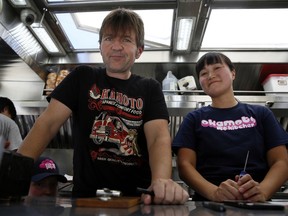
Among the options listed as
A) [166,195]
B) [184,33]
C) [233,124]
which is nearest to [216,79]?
[233,124]

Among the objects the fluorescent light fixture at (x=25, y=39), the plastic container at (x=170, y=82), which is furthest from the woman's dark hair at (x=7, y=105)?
the plastic container at (x=170, y=82)

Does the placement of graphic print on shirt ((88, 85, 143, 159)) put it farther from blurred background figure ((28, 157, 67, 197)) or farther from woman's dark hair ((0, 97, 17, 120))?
woman's dark hair ((0, 97, 17, 120))

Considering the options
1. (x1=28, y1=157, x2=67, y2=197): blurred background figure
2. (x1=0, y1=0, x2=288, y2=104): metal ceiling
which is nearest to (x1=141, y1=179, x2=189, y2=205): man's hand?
(x1=28, y1=157, x2=67, y2=197): blurred background figure

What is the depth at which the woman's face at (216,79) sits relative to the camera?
1.36 metres

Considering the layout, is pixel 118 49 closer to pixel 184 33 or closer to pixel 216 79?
pixel 216 79

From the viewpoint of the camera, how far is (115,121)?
107 centimetres

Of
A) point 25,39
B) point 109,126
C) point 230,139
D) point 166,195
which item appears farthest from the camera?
point 25,39

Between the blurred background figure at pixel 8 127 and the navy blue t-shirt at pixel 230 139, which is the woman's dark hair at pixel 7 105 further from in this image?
the navy blue t-shirt at pixel 230 139

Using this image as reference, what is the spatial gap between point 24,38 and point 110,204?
6.72ft

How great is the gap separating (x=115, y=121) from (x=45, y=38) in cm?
167

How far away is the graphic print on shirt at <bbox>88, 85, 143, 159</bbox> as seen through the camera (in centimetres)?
104

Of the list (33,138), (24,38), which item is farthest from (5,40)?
(33,138)

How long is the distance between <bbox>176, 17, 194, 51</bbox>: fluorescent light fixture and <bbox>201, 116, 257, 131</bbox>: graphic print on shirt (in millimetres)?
1056

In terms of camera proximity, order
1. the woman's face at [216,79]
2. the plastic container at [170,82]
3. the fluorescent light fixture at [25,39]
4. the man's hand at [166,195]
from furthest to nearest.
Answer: the plastic container at [170,82] → the fluorescent light fixture at [25,39] → the woman's face at [216,79] → the man's hand at [166,195]
